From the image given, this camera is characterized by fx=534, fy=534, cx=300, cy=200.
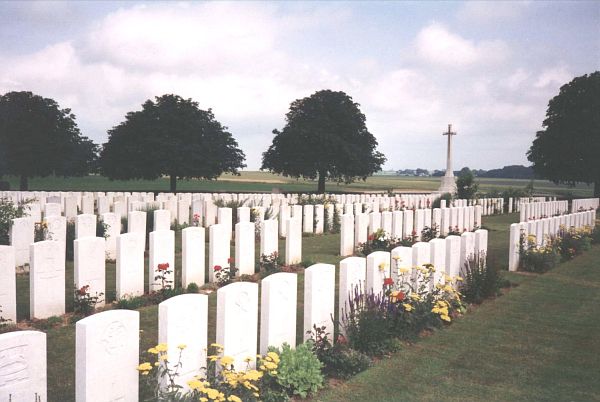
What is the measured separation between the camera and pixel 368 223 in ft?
47.6

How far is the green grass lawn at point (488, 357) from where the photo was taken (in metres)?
5.11

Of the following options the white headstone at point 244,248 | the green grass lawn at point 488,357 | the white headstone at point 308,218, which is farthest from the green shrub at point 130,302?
the white headstone at point 308,218

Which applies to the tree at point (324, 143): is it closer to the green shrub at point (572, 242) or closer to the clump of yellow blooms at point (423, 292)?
the green shrub at point (572, 242)

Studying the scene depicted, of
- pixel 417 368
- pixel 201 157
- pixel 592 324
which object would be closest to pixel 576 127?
pixel 201 157

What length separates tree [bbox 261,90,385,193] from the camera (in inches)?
1681

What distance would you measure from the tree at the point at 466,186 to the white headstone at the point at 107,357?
28.2 metres

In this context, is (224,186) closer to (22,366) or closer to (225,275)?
(225,275)

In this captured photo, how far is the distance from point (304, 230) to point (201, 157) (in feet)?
84.2

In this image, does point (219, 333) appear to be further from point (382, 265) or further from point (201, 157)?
point (201, 157)

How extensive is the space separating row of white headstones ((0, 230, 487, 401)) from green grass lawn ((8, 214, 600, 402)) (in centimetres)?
79

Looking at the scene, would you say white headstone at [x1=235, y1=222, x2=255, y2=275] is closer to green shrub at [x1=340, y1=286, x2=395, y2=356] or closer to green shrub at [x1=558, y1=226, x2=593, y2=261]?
green shrub at [x1=340, y1=286, x2=395, y2=356]

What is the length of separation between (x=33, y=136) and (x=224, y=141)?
1451 cm

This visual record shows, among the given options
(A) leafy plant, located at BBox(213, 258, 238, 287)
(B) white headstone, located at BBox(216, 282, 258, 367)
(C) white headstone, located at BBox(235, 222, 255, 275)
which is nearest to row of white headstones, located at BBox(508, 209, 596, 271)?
(C) white headstone, located at BBox(235, 222, 255, 275)

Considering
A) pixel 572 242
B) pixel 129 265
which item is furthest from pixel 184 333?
pixel 572 242
